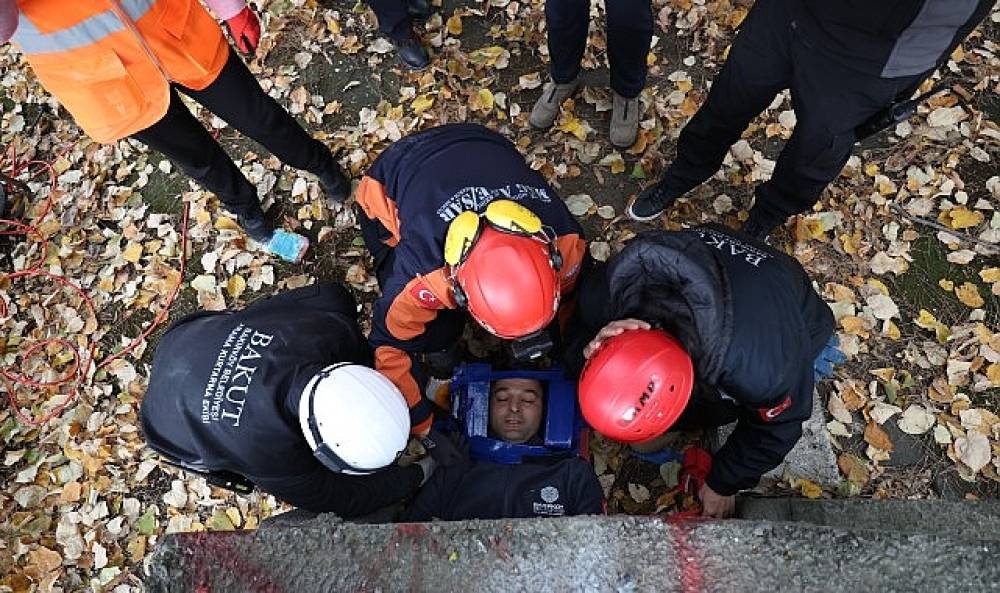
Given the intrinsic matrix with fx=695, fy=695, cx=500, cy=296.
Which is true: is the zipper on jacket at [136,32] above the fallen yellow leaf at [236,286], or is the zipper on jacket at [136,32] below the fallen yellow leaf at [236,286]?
above

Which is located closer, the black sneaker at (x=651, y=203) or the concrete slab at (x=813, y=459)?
the concrete slab at (x=813, y=459)

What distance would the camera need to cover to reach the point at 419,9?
555 centimetres

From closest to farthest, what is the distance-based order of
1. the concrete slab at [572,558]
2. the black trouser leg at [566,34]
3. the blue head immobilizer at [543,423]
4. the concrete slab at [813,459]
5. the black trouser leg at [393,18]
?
the concrete slab at [572,558], the concrete slab at [813,459], the blue head immobilizer at [543,423], the black trouser leg at [566,34], the black trouser leg at [393,18]

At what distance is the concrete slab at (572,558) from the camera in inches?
78.7

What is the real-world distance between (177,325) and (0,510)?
2116mm

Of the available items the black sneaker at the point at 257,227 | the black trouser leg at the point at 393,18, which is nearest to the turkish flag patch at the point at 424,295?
the black sneaker at the point at 257,227

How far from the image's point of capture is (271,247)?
16.1 feet

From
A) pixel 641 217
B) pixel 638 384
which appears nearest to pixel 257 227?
pixel 641 217

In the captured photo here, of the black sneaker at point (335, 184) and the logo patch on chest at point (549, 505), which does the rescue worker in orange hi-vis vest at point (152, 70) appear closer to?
the black sneaker at point (335, 184)

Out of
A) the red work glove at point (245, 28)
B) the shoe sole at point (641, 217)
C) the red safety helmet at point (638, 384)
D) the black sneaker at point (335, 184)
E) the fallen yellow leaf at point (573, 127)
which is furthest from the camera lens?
the fallen yellow leaf at point (573, 127)

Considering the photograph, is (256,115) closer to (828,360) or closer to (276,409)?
(276,409)

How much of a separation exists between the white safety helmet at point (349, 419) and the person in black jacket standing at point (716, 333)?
896 millimetres

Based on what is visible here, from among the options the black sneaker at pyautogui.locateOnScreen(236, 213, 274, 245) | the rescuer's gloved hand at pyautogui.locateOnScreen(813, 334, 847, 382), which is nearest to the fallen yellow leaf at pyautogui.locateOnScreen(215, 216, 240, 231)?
the black sneaker at pyautogui.locateOnScreen(236, 213, 274, 245)

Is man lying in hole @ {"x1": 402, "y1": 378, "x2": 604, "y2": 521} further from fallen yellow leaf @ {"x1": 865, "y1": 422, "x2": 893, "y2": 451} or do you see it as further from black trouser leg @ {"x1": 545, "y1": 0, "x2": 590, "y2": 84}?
black trouser leg @ {"x1": 545, "y1": 0, "x2": 590, "y2": 84}
